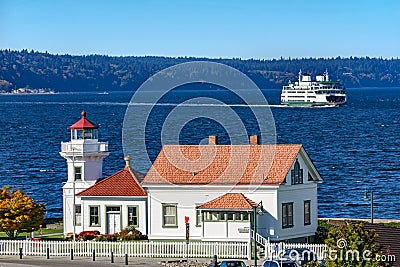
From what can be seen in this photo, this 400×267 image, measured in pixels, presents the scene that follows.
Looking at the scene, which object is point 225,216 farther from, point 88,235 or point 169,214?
point 88,235

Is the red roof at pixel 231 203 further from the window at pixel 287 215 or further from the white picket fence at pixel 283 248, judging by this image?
the white picket fence at pixel 283 248

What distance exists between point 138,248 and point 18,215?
7309 millimetres

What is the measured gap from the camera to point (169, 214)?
46781 millimetres

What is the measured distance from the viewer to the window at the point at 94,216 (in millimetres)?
48688

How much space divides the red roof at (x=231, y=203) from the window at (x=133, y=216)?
4.02 meters

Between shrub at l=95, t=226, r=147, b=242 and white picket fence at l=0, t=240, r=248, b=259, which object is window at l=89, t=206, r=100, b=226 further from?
white picket fence at l=0, t=240, r=248, b=259

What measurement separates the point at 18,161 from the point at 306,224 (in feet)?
241

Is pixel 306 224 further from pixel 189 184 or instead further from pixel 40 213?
pixel 40 213

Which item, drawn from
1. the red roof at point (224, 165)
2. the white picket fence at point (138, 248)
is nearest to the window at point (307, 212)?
the red roof at point (224, 165)

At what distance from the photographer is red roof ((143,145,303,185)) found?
46.2m

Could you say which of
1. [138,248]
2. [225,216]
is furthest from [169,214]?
[138,248]

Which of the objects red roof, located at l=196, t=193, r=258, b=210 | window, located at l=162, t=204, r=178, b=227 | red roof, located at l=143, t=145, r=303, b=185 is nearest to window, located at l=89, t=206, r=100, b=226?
red roof, located at l=143, t=145, r=303, b=185

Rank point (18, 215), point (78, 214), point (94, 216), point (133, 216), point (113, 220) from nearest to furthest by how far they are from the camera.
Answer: point (18, 215), point (133, 216), point (113, 220), point (94, 216), point (78, 214)

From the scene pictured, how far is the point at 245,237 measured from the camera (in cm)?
4466
